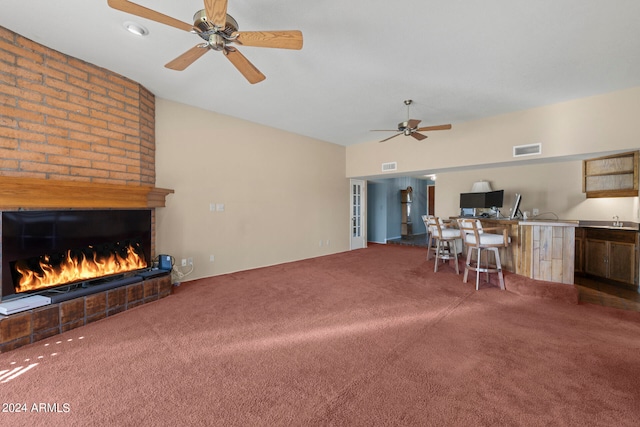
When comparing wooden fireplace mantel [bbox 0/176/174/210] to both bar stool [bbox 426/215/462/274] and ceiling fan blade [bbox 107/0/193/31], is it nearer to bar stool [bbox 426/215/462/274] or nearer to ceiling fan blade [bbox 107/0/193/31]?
ceiling fan blade [bbox 107/0/193/31]

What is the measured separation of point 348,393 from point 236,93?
390 cm

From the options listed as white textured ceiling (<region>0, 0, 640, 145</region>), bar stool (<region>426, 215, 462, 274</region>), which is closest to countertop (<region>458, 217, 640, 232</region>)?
bar stool (<region>426, 215, 462, 274</region>)

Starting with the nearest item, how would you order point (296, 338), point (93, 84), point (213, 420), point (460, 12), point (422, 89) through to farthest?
1. point (213, 420)
2. point (460, 12)
3. point (296, 338)
4. point (93, 84)
5. point (422, 89)

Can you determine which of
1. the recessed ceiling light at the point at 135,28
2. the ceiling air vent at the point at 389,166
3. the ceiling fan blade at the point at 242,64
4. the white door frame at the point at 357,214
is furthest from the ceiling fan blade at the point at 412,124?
the recessed ceiling light at the point at 135,28

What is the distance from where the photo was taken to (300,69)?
3.22 metres

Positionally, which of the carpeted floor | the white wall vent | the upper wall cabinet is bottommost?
the carpeted floor

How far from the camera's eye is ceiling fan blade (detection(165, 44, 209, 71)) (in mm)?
2215

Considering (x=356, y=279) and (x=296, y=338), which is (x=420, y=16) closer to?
(x=296, y=338)

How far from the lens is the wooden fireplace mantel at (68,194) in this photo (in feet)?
7.98

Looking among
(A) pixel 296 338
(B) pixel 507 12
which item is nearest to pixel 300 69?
(B) pixel 507 12

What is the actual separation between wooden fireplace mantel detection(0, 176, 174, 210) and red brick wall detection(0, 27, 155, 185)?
25 centimetres

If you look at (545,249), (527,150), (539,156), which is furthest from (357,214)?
(545,249)

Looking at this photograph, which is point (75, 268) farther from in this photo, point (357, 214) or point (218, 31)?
point (357, 214)

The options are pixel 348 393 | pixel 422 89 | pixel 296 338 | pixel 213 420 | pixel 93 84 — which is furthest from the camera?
pixel 422 89
